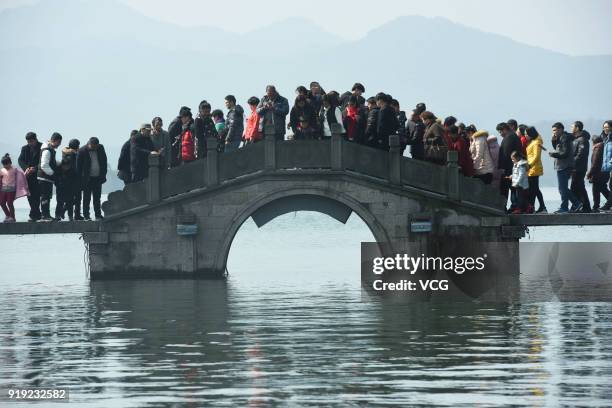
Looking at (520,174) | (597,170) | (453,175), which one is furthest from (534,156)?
(453,175)

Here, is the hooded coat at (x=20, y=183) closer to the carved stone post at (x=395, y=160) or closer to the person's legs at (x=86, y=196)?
the person's legs at (x=86, y=196)

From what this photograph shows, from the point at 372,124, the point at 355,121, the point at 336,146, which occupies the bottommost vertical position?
the point at 336,146

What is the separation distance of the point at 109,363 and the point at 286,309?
8.12 m

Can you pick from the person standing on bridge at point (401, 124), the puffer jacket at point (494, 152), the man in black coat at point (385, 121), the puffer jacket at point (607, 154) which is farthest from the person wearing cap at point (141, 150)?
the puffer jacket at point (607, 154)

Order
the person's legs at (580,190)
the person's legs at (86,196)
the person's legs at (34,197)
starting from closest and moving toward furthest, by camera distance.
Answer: the person's legs at (580,190), the person's legs at (34,197), the person's legs at (86,196)

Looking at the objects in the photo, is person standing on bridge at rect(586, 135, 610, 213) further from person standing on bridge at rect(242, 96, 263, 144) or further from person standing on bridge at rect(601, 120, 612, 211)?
person standing on bridge at rect(242, 96, 263, 144)

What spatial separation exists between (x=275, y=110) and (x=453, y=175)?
403 centimetres

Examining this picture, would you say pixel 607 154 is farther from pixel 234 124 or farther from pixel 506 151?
pixel 234 124

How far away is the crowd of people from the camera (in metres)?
31.1

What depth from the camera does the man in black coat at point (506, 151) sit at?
3114 centimetres

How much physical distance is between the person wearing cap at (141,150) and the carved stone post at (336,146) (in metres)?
3.88

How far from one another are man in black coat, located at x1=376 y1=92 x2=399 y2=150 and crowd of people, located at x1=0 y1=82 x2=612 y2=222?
0.02 meters

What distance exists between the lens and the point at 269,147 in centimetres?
3231

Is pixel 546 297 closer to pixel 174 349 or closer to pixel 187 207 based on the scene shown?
pixel 187 207
